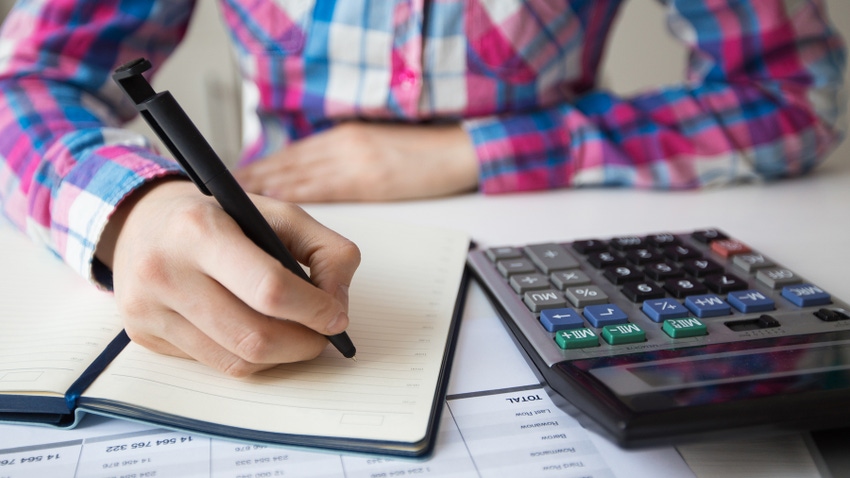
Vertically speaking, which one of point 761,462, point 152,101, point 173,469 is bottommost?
point 761,462

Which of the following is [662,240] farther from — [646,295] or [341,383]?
[341,383]

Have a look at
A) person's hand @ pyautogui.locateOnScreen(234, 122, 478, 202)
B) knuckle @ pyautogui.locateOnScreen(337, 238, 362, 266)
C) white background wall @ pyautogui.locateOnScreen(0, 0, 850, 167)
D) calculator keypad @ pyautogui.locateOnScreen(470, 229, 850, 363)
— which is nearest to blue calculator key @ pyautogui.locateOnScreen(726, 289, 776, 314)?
calculator keypad @ pyautogui.locateOnScreen(470, 229, 850, 363)

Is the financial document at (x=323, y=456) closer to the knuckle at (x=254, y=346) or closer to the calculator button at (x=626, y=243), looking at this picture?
the knuckle at (x=254, y=346)

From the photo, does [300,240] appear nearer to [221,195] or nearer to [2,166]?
[221,195]

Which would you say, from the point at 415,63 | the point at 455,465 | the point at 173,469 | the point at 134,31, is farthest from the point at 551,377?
the point at 134,31

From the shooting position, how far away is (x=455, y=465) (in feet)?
0.94

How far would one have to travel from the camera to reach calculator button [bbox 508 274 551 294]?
0.41 metres

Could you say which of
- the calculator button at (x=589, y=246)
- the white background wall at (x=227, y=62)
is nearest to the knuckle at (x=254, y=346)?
the calculator button at (x=589, y=246)

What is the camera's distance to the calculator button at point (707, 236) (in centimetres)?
48

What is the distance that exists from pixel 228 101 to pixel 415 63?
1459mm

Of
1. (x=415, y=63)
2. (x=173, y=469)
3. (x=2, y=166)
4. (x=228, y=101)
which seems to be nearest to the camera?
(x=173, y=469)

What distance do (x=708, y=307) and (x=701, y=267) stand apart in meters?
0.06

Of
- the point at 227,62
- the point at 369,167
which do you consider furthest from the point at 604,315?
the point at 227,62

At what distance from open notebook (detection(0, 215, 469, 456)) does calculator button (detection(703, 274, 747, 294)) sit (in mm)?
152
